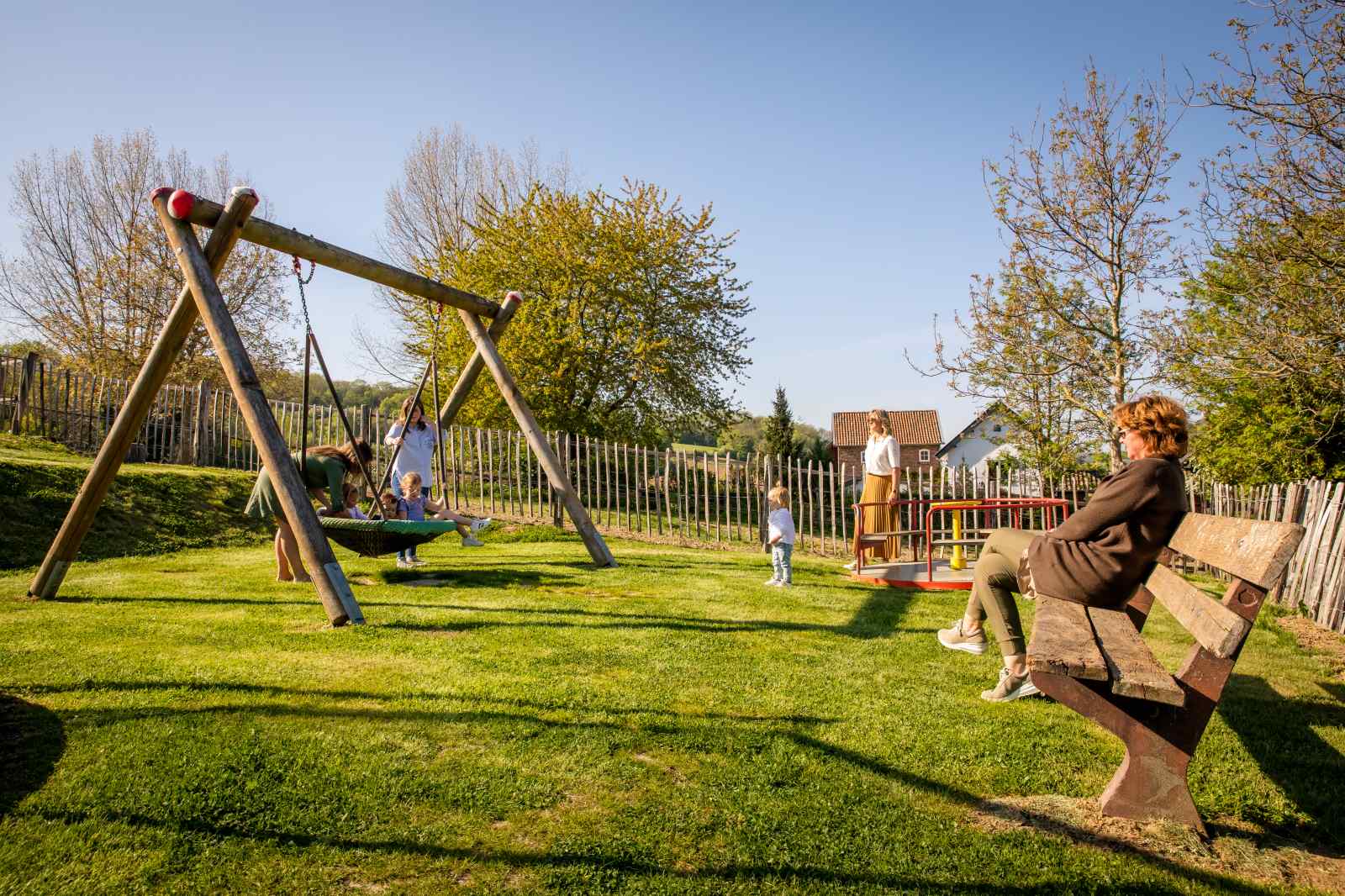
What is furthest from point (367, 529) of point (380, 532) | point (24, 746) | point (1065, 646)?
point (1065, 646)

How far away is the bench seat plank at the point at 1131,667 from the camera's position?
262 centimetres

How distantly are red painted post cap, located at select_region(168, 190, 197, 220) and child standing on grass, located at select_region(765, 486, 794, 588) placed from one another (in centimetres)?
558

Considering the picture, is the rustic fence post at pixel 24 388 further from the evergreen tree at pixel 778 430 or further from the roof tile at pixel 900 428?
the roof tile at pixel 900 428

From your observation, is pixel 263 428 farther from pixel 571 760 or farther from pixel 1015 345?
pixel 1015 345

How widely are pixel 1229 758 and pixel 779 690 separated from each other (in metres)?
2.05

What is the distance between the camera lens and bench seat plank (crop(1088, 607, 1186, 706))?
2.62 m

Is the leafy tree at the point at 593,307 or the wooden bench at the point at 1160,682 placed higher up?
the leafy tree at the point at 593,307

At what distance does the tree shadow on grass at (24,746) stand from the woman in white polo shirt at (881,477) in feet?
24.6

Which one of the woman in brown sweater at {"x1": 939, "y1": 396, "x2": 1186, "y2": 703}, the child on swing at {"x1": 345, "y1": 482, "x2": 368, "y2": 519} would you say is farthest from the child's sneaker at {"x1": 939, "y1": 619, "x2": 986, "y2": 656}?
the child on swing at {"x1": 345, "y1": 482, "x2": 368, "y2": 519}

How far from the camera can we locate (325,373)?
699 centimetres

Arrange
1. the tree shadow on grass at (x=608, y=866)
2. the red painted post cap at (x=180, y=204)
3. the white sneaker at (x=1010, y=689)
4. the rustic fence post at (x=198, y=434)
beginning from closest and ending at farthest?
the tree shadow on grass at (x=608, y=866)
the white sneaker at (x=1010, y=689)
the red painted post cap at (x=180, y=204)
the rustic fence post at (x=198, y=434)

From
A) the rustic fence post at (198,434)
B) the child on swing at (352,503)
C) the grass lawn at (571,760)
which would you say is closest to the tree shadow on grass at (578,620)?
the grass lawn at (571,760)

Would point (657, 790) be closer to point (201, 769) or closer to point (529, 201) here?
point (201, 769)

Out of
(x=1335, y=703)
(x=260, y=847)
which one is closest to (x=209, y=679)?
(x=260, y=847)
